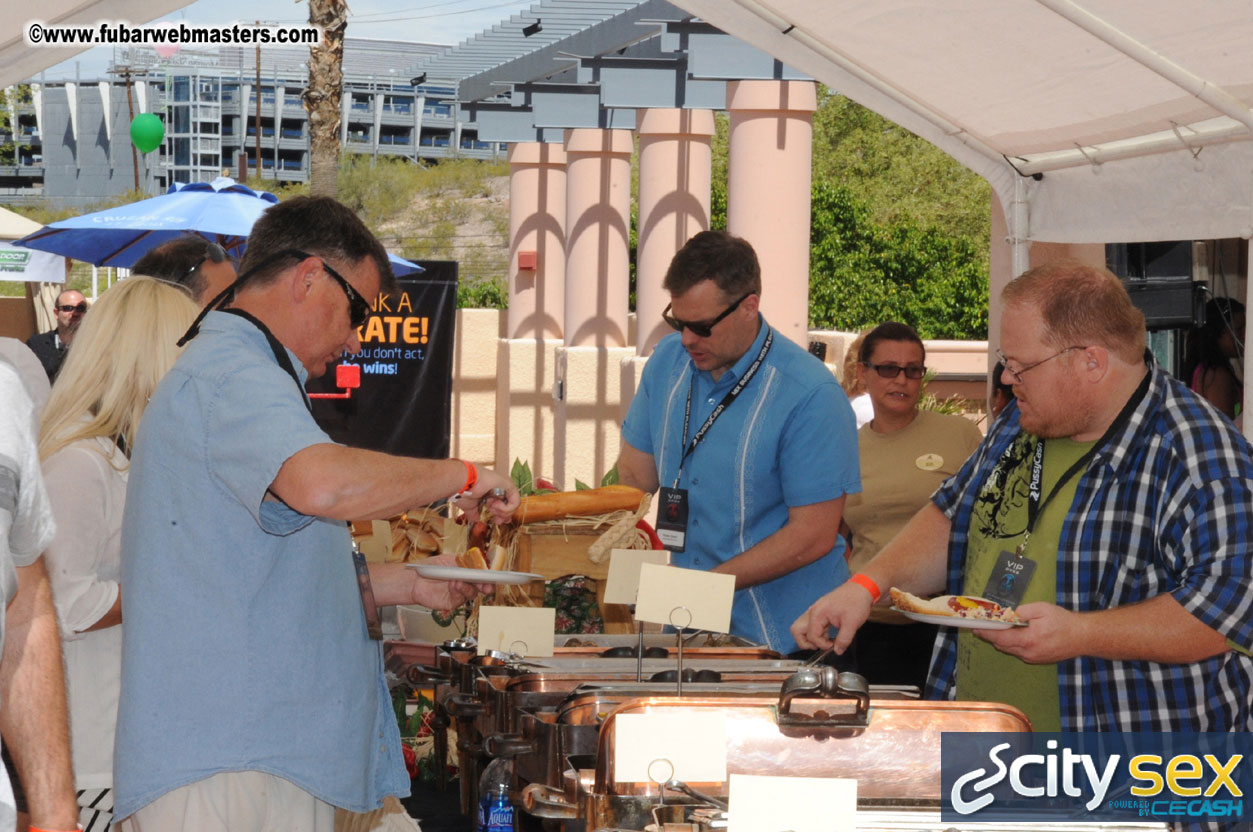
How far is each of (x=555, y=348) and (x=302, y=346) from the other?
41.5ft

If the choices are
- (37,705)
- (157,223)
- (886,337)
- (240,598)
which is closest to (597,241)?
(157,223)

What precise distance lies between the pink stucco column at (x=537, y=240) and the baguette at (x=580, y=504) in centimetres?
1162

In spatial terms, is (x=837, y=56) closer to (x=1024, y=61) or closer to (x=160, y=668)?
(x=1024, y=61)

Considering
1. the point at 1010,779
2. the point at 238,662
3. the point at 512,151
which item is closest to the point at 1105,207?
the point at 1010,779

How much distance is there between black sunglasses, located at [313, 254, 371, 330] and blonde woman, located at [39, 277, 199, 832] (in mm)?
624

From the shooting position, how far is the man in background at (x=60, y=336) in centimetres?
788

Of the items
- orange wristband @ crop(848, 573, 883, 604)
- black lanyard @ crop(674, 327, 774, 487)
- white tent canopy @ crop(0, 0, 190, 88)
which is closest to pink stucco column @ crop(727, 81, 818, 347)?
white tent canopy @ crop(0, 0, 190, 88)

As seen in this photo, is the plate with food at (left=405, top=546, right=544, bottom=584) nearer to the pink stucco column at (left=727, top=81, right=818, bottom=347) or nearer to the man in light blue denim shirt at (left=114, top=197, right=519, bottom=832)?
the man in light blue denim shirt at (left=114, top=197, right=519, bottom=832)

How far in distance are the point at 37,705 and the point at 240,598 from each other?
31cm

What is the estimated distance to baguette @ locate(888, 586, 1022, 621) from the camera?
87.0 inches

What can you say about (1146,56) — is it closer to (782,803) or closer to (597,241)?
(782,803)

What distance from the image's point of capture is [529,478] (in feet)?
18.1

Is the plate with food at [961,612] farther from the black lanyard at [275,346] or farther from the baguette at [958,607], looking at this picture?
the black lanyard at [275,346]

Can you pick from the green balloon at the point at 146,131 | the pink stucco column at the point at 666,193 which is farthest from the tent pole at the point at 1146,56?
the green balloon at the point at 146,131
